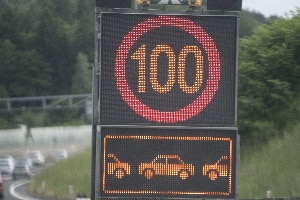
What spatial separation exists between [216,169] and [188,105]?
490 mm

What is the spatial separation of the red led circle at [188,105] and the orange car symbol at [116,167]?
14.3 inches

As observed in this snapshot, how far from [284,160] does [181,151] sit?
18075 millimetres

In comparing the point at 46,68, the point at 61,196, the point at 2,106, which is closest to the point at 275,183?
the point at 61,196

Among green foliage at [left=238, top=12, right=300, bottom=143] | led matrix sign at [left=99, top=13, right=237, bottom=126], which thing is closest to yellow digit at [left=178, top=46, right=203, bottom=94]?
led matrix sign at [left=99, top=13, right=237, bottom=126]

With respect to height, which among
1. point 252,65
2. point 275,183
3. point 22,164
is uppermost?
point 252,65

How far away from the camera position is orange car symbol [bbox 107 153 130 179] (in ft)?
25.0

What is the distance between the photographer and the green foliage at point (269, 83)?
27516 millimetres

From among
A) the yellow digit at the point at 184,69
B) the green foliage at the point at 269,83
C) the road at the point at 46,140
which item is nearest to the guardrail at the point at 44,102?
the road at the point at 46,140

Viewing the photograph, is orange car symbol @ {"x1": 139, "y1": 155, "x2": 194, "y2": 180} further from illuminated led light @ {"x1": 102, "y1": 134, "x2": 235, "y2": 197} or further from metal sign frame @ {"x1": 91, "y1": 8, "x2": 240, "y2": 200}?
metal sign frame @ {"x1": 91, "y1": 8, "x2": 240, "y2": 200}

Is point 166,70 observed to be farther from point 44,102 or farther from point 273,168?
point 44,102

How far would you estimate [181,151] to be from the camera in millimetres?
7676

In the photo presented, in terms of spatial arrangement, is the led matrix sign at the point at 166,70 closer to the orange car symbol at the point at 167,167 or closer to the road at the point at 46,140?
the orange car symbol at the point at 167,167

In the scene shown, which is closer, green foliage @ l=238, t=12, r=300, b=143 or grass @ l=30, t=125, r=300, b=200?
grass @ l=30, t=125, r=300, b=200

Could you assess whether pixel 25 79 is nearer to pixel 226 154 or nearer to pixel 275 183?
pixel 275 183
